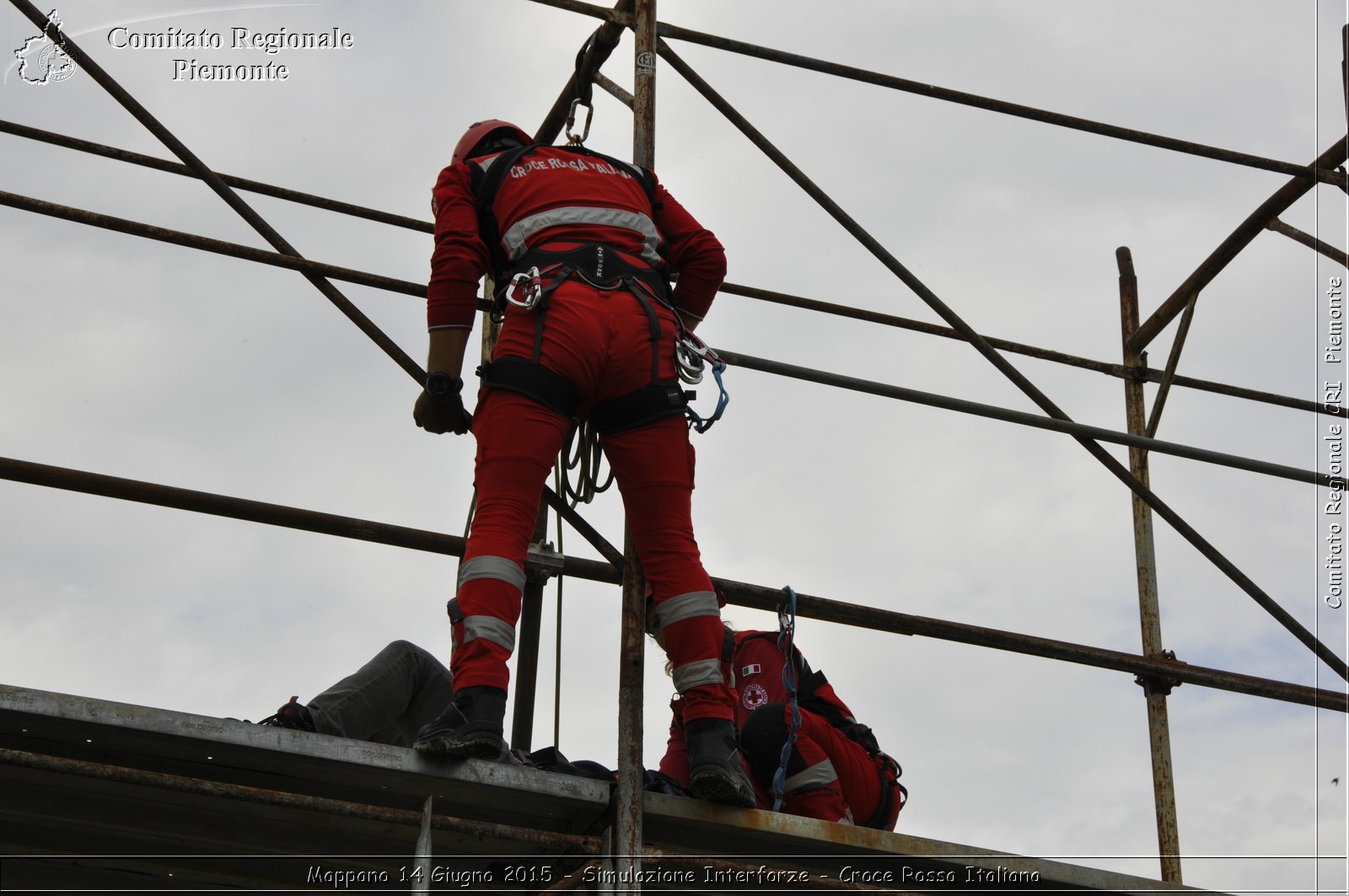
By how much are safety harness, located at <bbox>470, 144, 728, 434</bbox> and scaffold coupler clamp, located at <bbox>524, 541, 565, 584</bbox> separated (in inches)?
30.0

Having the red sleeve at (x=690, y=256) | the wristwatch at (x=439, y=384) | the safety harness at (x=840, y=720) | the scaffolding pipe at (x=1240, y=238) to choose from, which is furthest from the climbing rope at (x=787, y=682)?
the scaffolding pipe at (x=1240, y=238)

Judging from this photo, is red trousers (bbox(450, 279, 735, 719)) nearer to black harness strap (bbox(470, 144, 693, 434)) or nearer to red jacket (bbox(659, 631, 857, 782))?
black harness strap (bbox(470, 144, 693, 434))

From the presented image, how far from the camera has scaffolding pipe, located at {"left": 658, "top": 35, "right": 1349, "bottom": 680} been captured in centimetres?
568

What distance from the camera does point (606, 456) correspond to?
457 centimetres

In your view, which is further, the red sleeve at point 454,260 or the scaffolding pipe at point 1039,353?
the scaffolding pipe at point 1039,353

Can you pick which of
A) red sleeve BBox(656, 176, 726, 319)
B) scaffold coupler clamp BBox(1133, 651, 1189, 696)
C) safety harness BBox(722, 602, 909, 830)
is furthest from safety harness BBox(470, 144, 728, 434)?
scaffold coupler clamp BBox(1133, 651, 1189, 696)

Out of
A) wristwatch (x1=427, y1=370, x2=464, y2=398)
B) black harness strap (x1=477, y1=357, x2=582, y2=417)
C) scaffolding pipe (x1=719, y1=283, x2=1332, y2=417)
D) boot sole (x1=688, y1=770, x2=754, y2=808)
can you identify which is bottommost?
boot sole (x1=688, y1=770, x2=754, y2=808)

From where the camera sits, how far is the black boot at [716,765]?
13.9ft

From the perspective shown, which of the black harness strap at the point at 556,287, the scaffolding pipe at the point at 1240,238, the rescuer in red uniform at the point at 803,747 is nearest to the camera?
the black harness strap at the point at 556,287

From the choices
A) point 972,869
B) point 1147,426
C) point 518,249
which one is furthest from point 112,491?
point 1147,426

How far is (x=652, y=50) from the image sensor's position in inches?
214

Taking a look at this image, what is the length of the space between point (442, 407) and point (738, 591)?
44.1 inches

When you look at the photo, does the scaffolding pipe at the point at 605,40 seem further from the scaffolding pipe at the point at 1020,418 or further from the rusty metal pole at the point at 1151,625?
the rusty metal pole at the point at 1151,625

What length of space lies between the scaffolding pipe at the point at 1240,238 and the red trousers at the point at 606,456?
2947mm
